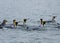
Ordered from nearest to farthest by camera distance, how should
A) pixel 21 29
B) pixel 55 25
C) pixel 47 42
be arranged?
pixel 47 42 < pixel 21 29 < pixel 55 25

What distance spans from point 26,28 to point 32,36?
7.98ft

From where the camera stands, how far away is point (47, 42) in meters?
30.3

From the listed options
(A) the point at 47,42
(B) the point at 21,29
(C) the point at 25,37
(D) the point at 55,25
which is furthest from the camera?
(D) the point at 55,25

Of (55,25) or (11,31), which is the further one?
(55,25)

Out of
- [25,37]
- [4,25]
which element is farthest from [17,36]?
[4,25]

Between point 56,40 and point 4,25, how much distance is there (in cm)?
720

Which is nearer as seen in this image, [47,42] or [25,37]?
[47,42]

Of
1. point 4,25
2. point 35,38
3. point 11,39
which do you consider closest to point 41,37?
point 35,38

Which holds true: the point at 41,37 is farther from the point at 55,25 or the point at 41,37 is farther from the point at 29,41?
the point at 55,25

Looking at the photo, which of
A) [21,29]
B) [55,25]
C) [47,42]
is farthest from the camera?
[55,25]

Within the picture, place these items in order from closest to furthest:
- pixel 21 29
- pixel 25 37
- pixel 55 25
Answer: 1. pixel 25 37
2. pixel 21 29
3. pixel 55 25

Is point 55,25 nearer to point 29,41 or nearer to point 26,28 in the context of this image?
point 26,28

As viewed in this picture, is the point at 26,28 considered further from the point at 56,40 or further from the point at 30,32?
the point at 56,40

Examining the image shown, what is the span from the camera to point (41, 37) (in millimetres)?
32719
